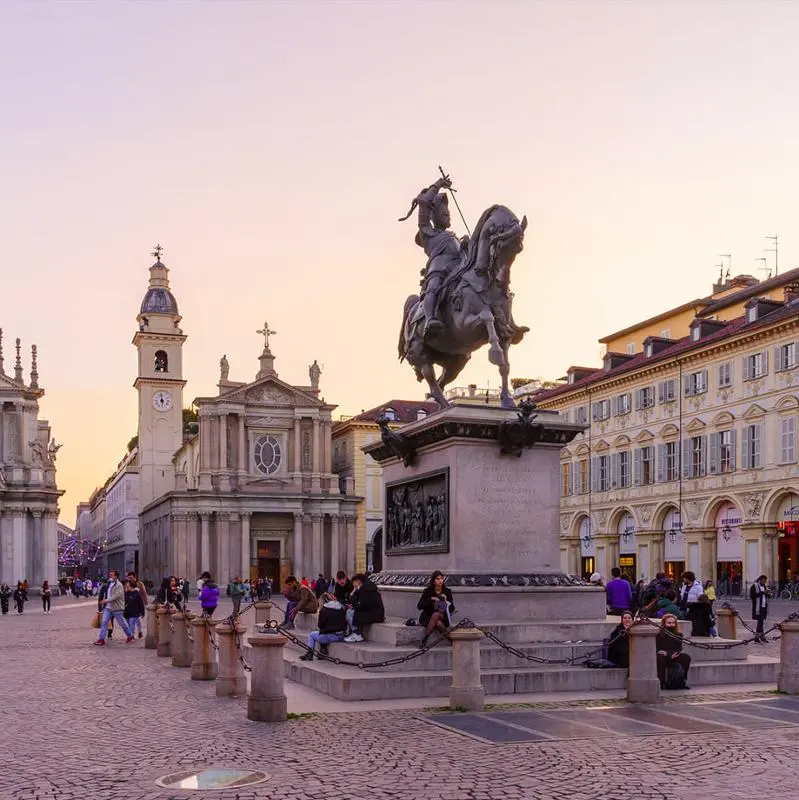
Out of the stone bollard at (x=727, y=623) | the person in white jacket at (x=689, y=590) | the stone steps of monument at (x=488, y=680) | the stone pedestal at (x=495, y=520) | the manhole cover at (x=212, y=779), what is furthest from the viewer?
the person in white jacket at (x=689, y=590)

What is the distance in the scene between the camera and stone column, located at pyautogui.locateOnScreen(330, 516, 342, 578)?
270 feet

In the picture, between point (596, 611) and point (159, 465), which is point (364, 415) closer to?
point (159, 465)

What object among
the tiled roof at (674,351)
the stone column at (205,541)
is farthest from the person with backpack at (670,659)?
the stone column at (205,541)

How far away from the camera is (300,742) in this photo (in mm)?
11289

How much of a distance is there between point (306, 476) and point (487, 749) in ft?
240

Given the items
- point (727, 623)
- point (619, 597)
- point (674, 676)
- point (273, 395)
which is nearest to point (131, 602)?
point (619, 597)

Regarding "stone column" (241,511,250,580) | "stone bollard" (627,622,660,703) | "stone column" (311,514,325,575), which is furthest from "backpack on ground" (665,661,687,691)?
"stone column" (311,514,325,575)

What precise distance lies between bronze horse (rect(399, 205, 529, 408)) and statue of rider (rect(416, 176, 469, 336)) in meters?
0.17

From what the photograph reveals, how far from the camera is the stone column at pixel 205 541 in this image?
257 ft

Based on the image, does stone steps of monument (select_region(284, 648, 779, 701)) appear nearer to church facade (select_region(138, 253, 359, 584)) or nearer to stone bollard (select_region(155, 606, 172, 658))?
stone bollard (select_region(155, 606, 172, 658))

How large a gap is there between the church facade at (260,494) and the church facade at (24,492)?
8.17m

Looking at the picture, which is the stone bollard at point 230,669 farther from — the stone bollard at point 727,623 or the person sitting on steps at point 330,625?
the stone bollard at point 727,623

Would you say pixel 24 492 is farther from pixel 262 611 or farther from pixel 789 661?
pixel 789 661

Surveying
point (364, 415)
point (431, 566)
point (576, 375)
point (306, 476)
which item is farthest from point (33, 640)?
point (364, 415)
